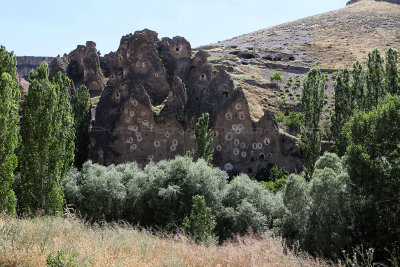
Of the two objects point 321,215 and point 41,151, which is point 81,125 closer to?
point 41,151

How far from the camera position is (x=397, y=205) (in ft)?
54.7

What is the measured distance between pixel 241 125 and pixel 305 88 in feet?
51.2

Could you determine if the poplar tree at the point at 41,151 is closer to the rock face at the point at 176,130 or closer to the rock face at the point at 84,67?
the rock face at the point at 176,130

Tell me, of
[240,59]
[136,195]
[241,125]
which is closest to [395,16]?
[240,59]

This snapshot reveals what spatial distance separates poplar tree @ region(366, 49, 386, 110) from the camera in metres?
39.3

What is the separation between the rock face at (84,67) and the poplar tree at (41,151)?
50.9m

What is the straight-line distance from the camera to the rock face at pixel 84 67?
7125 cm

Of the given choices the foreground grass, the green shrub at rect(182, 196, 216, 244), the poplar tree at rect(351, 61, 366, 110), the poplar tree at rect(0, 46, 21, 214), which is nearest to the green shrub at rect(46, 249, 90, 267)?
the foreground grass

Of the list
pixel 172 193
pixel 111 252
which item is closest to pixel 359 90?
pixel 172 193

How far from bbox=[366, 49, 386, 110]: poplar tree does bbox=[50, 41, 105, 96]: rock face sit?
1949 inches

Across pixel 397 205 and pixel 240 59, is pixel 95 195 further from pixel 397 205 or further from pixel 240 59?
pixel 240 59

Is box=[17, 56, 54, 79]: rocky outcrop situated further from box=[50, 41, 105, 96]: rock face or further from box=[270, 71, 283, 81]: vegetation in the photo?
box=[270, 71, 283, 81]: vegetation

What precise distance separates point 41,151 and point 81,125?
26.4 m

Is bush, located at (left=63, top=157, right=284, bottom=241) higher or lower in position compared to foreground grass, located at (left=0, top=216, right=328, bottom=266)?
lower
